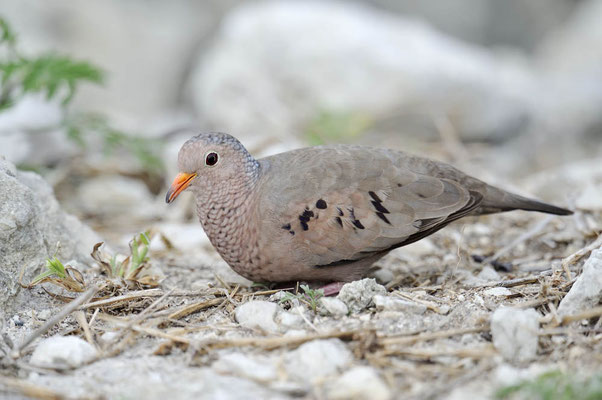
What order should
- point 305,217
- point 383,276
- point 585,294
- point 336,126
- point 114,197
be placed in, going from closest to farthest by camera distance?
1. point 585,294
2. point 305,217
3. point 383,276
4. point 114,197
5. point 336,126

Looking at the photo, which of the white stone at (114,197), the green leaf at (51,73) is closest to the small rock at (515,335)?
the green leaf at (51,73)

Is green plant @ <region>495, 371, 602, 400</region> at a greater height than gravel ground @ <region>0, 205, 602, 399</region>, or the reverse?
green plant @ <region>495, 371, 602, 400</region>

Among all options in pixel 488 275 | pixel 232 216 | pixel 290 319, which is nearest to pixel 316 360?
pixel 290 319

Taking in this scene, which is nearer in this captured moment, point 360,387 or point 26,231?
point 360,387

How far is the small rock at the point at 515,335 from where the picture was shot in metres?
2.68

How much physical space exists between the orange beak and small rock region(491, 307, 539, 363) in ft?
5.80

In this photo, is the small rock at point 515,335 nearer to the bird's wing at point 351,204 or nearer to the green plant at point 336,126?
the bird's wing at point 351,204

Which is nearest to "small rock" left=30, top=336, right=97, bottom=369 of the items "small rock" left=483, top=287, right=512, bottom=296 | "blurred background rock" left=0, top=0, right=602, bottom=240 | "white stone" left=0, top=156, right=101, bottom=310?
"white stone" left=0, top=156, right=101, bottom=310

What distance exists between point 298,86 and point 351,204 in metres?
4.83

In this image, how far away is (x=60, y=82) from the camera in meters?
4.59

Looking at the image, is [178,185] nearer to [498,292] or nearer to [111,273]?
[111,273]

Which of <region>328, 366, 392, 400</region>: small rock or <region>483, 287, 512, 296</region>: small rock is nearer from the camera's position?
<region>328, 366, 392, 400</region>: small rock

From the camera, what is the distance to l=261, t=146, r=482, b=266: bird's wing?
11.7 ft

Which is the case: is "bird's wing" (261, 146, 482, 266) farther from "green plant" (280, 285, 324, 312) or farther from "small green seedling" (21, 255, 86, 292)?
"small green seedling" (21, 255, 86, 292)
